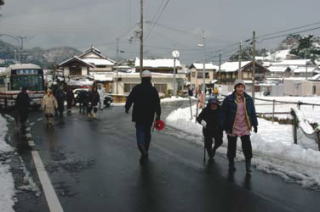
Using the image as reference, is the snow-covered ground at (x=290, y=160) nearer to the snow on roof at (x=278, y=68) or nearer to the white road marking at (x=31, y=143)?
the white road marking at (x=31, y=143)

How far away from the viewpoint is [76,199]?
5984 mm

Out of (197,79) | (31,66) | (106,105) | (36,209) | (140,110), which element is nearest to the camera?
(36,209)

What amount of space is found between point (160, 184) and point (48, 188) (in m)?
1.76

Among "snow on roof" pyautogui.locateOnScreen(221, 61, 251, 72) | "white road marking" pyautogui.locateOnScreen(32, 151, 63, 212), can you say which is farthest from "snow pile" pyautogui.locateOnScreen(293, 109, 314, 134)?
"snow on roof" pyautogui.locateOnScreen(221, 61, 251, 72)

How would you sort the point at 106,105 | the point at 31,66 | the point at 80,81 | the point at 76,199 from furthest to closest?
the point at 80,81
the point at 106,105
the point at 31,66
the point at 76,199

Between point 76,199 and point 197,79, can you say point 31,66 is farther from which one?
point 197,79

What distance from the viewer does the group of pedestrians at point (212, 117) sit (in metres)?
7.80

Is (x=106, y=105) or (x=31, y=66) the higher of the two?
(x=31, y=66)

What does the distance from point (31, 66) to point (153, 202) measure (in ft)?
83.5

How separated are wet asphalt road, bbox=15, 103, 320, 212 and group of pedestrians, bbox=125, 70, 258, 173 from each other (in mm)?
420

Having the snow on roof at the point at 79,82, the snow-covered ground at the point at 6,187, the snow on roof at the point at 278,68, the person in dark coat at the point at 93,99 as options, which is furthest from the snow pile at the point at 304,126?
the snow on roof at the point at 278,68

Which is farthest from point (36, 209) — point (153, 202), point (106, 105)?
point (106, 105)

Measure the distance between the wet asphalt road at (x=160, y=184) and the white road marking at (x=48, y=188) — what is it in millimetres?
98

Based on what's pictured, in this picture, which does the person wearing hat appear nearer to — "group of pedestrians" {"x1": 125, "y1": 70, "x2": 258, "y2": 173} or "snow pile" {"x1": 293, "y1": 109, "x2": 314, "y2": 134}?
"group of pedestrians" {"x1": 125, "y1": 70, "x2": 258, "y2": 173}
